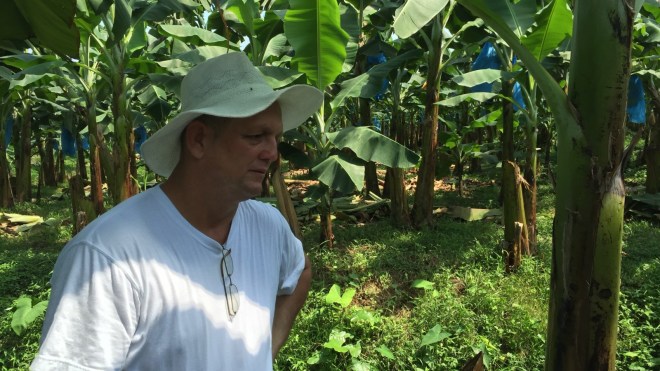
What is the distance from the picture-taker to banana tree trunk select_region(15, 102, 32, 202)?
9.47 m

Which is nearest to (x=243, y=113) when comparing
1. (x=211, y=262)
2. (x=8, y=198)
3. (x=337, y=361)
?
(x=211, y=262)

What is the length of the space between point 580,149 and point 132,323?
1380mm

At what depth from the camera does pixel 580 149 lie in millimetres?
1656

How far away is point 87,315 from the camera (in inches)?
41.8

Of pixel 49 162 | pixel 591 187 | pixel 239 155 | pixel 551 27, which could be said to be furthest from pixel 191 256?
pixel 49 162

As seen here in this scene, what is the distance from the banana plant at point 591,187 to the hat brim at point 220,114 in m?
0.81

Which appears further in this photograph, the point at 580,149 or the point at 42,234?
the point at 42,234

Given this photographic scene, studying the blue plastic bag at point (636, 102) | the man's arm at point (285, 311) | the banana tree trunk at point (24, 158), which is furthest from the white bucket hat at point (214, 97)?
the banana tree trunk at point (24, 158)

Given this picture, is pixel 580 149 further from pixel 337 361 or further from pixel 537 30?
pixel 537 30

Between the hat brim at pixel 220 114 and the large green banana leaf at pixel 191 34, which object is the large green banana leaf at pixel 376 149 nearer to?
the large green banana leaf at pixel 191 34

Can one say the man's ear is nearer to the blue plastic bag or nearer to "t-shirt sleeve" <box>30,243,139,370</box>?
"t-shirt sleeve" <box>30,243,139,370</box>

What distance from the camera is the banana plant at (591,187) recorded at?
1.63 m

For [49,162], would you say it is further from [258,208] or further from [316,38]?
[258,208]

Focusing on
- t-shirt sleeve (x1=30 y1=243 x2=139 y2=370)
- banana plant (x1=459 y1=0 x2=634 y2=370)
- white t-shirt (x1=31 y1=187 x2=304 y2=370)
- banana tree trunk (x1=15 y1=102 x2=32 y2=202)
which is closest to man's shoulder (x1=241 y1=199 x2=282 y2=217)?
white t-shirt (x1=31 y1=187 x2=304 y2=370)
